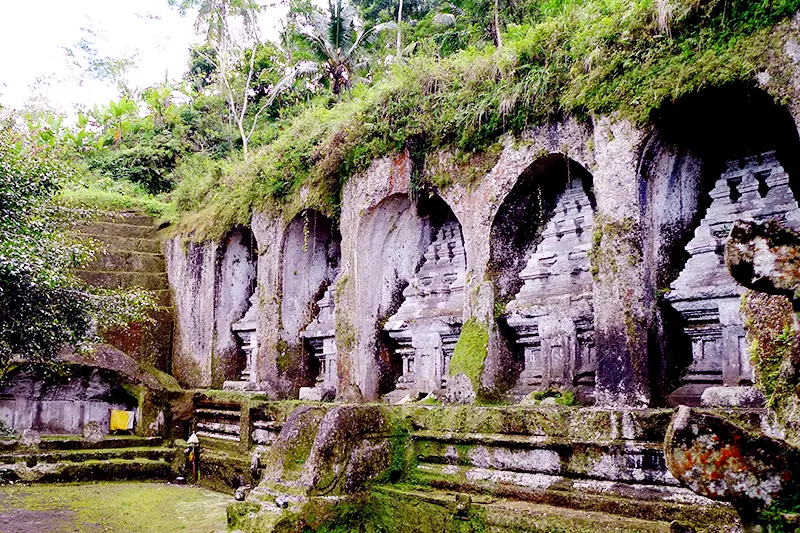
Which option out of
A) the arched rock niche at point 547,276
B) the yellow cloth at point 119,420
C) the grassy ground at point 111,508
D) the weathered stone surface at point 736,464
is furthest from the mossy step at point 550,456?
the yellow cloth at point 119,420

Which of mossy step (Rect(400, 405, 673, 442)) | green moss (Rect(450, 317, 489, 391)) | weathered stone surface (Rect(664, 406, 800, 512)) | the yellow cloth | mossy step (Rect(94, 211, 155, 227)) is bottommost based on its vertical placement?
the yellow cloth

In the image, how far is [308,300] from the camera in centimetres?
1193

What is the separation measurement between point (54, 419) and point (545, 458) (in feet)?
33.5

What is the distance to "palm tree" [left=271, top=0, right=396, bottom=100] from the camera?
2155cm

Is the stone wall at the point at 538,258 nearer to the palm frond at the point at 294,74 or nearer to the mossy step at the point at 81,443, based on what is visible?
the mossy step at the point at 81,443

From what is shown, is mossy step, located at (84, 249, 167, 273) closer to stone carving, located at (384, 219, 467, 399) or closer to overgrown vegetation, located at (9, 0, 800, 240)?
overgrown vegetation, located at (9, 0, 800, 240)

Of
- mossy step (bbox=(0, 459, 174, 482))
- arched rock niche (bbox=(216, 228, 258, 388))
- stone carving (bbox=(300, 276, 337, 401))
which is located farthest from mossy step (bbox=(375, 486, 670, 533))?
arched rock niche (bbox=(216, 228, 258, 388))

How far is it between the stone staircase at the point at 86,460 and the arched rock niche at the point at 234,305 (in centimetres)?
162

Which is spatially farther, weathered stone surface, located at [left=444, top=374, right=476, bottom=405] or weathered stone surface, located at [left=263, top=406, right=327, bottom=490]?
weathered stone surface, located at [left=444, top=374, right=476, bottom=405]

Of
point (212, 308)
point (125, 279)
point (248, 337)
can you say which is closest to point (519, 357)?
point (248, 337)

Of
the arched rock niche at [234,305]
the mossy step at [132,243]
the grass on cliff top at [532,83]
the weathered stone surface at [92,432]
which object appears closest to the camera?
the grass on cliff top at [532,83]

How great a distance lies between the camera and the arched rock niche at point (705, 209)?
6.57 m

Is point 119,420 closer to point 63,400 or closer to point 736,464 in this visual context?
point 63,400

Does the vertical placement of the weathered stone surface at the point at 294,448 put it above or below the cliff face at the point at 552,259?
below
